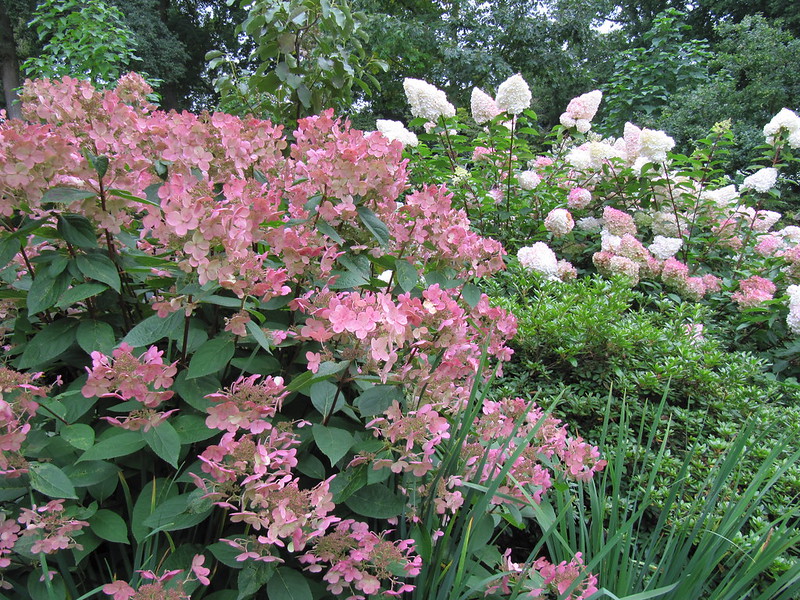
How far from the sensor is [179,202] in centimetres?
96

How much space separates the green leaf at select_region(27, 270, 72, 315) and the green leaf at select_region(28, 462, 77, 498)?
0.32 metres

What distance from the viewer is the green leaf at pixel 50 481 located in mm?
959

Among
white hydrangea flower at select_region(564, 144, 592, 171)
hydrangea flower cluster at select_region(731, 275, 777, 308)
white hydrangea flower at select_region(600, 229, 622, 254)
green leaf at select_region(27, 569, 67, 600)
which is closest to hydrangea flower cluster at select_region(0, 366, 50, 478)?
green leaf at select_region(27, 569, 67, 600)

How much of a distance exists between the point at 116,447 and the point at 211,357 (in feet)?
0.76

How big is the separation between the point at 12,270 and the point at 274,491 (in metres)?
0.93

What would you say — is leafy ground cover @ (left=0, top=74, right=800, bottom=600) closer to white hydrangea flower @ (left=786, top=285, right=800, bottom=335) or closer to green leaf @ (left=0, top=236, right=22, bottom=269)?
green leaf @ (left=0, top=236, right=22, bottom=269)

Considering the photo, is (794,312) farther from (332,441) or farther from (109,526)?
(109,526)

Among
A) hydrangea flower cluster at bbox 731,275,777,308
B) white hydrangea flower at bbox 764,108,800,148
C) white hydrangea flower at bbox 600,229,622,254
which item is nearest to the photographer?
hydrangea flower cluster at bbox 731,275,777,308

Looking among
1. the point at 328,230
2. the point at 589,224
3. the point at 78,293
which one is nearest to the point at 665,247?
the point at 589,224

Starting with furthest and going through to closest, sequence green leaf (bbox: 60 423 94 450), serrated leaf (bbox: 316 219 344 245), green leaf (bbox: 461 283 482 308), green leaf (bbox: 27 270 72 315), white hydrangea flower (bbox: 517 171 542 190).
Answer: white hydrangea flower (bbox: 517 171 542 190) < green leaf (bbox: 461 283 482 308) < serrated leaf (bbox: 316 219 344 245) < green leaf (bbox: 27 270 72 315) < green leaf (bbox: 60 423 94 450)

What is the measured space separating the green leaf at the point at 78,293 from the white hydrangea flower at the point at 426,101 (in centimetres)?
263

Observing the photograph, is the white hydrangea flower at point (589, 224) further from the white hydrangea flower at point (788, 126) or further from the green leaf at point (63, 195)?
the green leaf at point (63, 195)

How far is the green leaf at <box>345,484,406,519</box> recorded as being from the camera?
1.10 m

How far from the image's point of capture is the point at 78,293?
1.12 m
